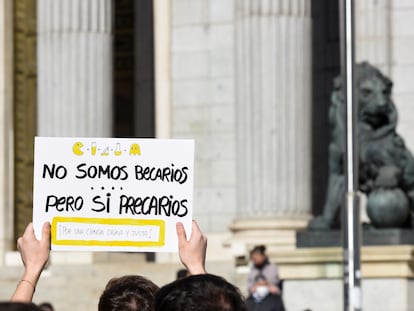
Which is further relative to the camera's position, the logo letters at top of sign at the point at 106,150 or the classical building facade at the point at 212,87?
the classical building facade at the point at 212,87

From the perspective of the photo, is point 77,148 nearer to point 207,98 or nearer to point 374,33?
point 374,33

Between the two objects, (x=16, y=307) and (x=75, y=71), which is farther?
(x=75, y=71)

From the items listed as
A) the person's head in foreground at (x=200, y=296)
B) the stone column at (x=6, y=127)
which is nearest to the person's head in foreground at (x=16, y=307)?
the person's head in foreground at (x=200, y=296)

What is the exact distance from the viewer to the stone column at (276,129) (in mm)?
34875

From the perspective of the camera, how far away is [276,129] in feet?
115

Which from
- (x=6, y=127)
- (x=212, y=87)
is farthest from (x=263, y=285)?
(x=6, y=127)

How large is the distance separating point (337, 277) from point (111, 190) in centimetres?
1994

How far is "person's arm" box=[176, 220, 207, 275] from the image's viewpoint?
9.44 metres

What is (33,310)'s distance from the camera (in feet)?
22.5

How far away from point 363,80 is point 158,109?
10.1 metres

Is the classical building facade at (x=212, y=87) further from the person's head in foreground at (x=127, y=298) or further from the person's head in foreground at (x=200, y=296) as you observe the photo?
the person's head in foreground at (x=200, y=296)

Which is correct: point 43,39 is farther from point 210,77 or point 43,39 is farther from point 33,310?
point 33,310

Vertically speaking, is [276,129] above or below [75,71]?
below

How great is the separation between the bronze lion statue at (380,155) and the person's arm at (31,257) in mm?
19495
